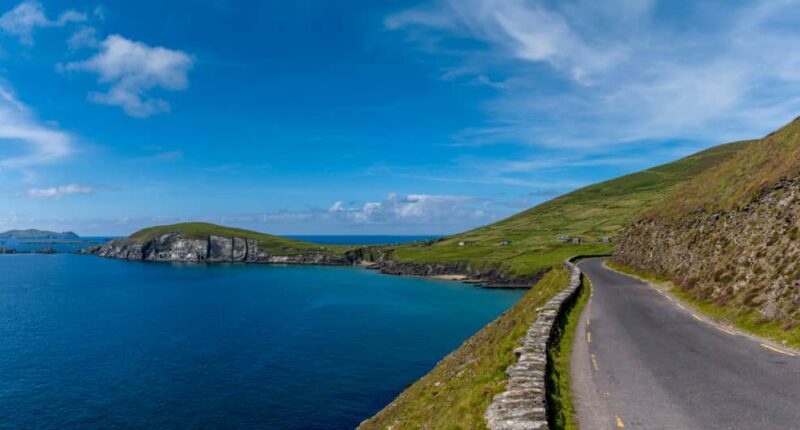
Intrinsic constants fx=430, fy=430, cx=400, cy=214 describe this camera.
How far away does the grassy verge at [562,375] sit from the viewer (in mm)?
14059

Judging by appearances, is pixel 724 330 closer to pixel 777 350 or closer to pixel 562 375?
pixel 777 350

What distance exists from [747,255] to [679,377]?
2269 centimetres

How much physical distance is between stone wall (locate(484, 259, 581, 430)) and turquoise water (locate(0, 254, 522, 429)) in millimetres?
24657

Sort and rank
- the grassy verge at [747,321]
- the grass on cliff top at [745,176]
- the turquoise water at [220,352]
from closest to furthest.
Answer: the grassy verge at [747,321], the grass on cliff top at [745,176], the turquoise water at [220,352]

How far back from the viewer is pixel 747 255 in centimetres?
3406

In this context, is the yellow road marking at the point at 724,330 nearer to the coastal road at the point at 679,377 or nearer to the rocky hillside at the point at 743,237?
the coastal road at the point at 679,377

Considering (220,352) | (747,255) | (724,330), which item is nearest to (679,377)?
(724,330)

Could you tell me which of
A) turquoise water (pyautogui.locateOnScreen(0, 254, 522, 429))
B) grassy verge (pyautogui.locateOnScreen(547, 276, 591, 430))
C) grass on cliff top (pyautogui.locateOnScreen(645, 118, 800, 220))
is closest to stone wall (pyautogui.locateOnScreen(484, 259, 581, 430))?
grassy verge (pyautogui.locateOnScreen(547, 276, 591, 430))

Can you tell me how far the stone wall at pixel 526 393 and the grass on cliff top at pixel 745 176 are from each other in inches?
1177

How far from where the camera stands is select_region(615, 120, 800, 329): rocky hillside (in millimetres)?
28391

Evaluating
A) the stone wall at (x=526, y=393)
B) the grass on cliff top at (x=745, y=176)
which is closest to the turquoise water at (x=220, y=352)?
the stone wall at (x=526, y=393)

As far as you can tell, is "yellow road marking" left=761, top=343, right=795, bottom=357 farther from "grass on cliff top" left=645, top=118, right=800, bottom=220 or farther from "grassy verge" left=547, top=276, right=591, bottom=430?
"grass on cliff top" left=645, top=118, right=800, bottom=220

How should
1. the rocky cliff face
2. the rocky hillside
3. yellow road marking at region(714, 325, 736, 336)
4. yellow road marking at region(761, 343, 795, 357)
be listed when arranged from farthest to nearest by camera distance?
the rocky hillside
the rocky cliff face
yellow road marking at region(714, 325, 736, 336)
yellow road marking at region(761, 343, 795, 357)

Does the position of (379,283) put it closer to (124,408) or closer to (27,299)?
(27,299)
